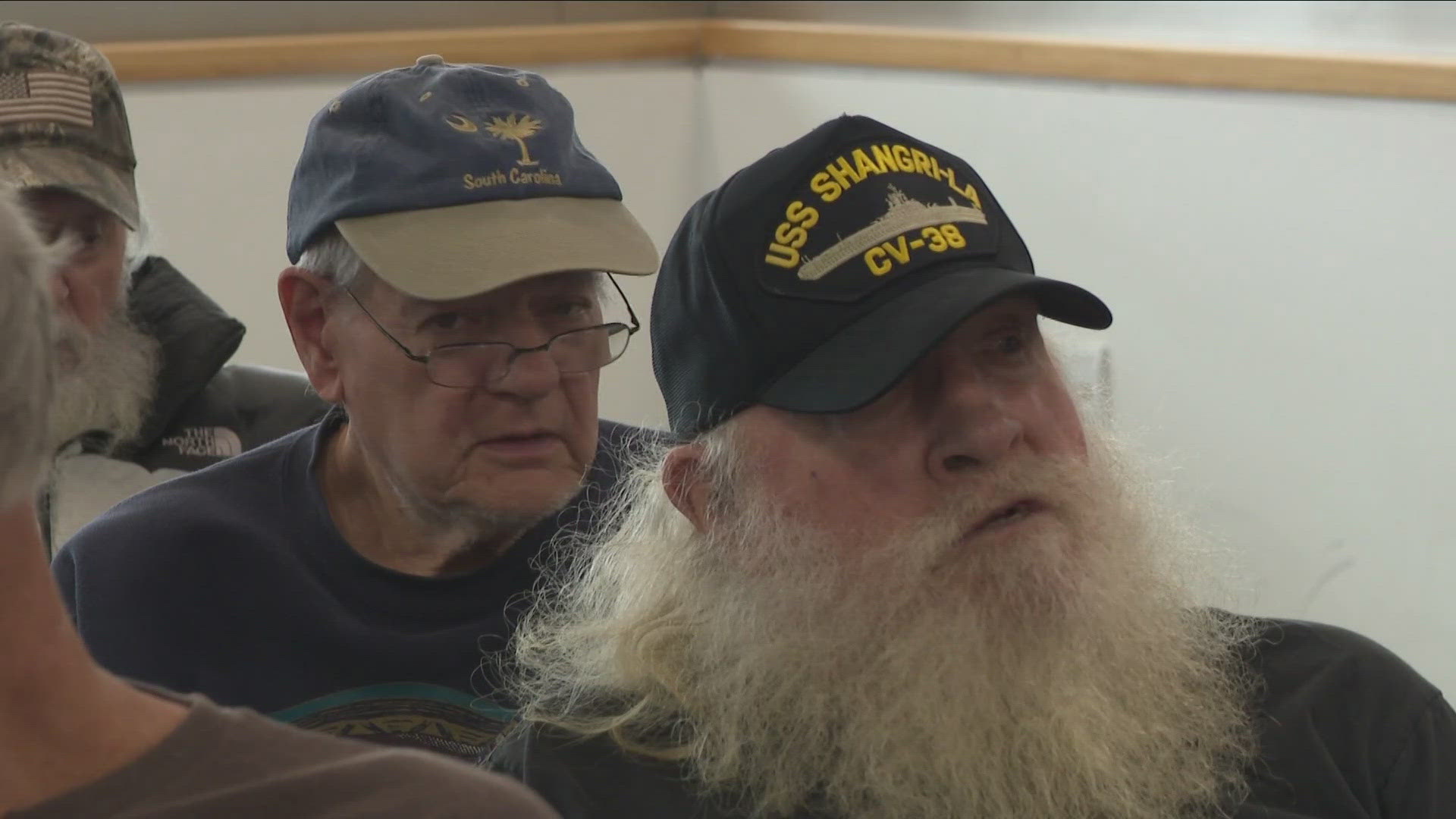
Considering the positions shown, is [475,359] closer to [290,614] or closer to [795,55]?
[290,614]

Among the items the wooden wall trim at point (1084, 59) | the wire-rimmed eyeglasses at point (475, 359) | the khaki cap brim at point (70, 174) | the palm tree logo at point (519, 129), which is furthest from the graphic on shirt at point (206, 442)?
the wooden wall trim at point (1084, 59)

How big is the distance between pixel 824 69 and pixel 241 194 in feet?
4.45

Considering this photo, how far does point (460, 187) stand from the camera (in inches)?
69.8

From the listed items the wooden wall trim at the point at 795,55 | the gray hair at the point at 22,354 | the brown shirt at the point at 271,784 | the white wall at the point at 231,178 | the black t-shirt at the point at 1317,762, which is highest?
the gray hair at the point at 22,354

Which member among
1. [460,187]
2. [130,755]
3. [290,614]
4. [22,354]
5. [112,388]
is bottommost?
[112,388]

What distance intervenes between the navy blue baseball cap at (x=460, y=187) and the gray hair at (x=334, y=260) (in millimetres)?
14

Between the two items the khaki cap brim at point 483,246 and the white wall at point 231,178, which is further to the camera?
the white wall at point 231,178

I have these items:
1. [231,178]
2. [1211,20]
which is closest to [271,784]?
[1211,20]

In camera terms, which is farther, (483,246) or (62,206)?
(62,206)

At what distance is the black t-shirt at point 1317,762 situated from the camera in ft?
4.75

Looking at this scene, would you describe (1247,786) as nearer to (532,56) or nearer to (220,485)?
(220,485)

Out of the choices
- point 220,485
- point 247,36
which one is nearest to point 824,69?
point 247,36

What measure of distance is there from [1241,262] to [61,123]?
6.33 ft

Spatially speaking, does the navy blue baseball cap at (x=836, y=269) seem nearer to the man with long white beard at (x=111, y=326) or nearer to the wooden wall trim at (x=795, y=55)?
the man with long white beard at (x=111, y=326)
